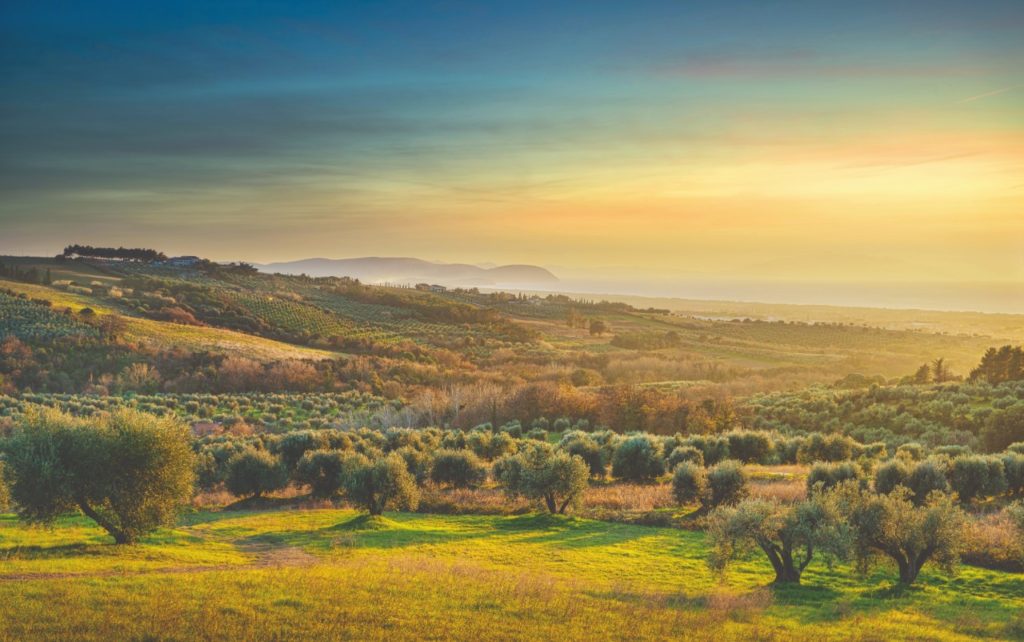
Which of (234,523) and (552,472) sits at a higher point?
(552,472)

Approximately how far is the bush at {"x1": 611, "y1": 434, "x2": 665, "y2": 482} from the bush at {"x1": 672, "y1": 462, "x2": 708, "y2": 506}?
24.9ft

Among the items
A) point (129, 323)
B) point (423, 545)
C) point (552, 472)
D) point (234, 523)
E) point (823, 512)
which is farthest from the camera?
point (129, 323)

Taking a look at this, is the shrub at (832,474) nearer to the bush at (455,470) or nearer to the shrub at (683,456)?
the shrub at (683,456)

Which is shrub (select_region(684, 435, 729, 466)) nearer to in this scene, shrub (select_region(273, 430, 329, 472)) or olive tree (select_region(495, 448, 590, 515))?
olive tree (select_region(495, 448, 590, 515))

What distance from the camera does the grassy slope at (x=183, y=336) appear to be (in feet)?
328

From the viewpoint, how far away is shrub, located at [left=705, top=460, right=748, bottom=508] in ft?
115

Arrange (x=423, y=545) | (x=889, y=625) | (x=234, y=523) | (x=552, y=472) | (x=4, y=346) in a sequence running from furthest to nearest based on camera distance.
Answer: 1. (x=4, y=346)
2. (x=552, y=472)
3. (x=234, y=523)
4. (x=423, y=545)
5. (x=889, y=625)

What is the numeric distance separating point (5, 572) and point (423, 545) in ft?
46.6

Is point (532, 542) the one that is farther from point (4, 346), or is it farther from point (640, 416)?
point (4, 346)

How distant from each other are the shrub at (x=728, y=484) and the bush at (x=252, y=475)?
2392 centimetres

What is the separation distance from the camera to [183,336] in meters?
104

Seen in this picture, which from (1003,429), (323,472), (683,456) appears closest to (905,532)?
(683,456)

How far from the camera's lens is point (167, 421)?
91.2 ft

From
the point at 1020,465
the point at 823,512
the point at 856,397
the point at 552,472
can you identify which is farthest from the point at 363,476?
the point at 856,397
